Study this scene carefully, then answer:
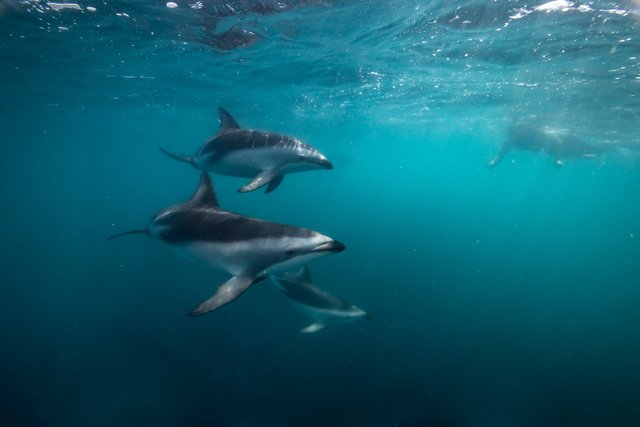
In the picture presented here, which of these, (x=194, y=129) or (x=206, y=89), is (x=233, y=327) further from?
(x=194, y=129)

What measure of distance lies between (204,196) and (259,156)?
1.28 m

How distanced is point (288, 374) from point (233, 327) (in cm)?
324

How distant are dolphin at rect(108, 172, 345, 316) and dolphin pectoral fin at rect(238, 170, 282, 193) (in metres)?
0.67

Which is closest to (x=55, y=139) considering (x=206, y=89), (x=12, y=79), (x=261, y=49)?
(x=12, y=79)

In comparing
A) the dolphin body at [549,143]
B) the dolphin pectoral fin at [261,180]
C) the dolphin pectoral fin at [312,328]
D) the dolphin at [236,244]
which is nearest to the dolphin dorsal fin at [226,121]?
the dolphin pectoral fin at [261,180]

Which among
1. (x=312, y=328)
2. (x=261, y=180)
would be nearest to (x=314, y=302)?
(x=312, y=328)

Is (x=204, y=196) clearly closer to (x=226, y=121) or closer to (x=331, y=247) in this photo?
(x=226, y=121)

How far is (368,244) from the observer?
73.4ft

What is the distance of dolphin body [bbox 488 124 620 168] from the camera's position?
99.1 feet

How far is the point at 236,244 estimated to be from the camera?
4695mm

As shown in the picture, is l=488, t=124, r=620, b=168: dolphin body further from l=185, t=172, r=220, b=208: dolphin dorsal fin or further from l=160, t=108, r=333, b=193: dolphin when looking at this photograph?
l=185, t=172, r=220, b=208: dolphin dorsal fin

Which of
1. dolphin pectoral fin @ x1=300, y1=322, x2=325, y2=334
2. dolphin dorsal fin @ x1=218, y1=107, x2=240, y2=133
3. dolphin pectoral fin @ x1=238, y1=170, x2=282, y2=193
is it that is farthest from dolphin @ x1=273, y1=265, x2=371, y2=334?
dolphin dorsal fin @ x1=218, y1=107, x2=240, y2=133

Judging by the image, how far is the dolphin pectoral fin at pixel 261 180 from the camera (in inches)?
249

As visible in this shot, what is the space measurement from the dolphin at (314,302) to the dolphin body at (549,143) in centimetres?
2753
